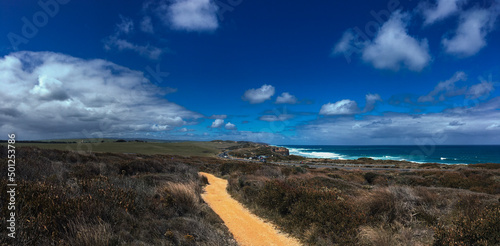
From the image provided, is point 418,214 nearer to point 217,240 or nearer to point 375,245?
point 375,245

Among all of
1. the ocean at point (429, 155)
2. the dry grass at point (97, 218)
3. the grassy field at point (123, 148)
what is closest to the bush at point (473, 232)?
the dry grass at point (97, 218)

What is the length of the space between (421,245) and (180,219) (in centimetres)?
617

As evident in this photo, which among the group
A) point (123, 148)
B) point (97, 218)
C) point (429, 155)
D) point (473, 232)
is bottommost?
point (429, 155)

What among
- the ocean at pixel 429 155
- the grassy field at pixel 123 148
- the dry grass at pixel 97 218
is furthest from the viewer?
the ocean at pixel 429 155

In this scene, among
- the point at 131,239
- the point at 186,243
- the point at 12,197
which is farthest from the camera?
the point at 186,243

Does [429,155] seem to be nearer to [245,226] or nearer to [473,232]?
[473,232]

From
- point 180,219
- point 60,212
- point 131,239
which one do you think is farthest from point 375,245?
point 60,212

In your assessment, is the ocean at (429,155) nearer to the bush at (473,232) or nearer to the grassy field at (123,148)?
the grassy field at (123,148)

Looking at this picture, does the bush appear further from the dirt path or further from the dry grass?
the dry grass

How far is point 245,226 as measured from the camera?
7766 millimetres

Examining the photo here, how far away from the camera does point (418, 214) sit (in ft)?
22.9

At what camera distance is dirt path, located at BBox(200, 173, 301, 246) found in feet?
21.7

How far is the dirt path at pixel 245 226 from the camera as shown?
660 cm

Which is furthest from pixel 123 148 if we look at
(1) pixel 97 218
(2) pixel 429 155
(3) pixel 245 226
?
(2) pixel 429 155
